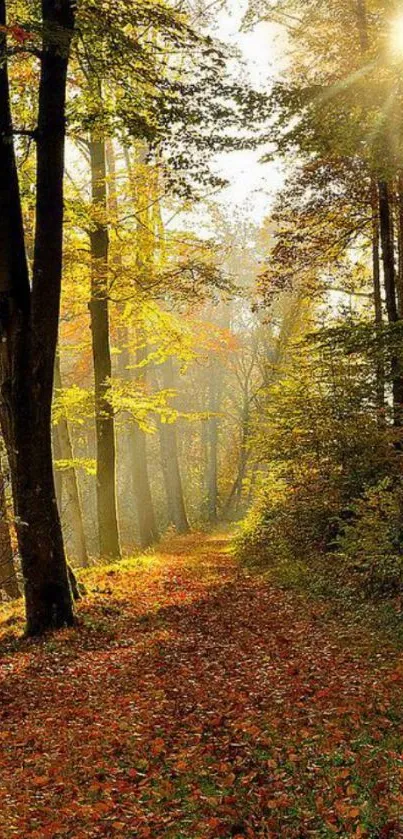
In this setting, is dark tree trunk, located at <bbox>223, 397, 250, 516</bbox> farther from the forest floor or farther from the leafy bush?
the forest floor

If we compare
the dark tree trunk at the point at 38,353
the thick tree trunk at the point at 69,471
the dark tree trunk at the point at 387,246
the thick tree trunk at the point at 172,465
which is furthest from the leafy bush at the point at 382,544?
the thick tree trunk at the point at 172,465

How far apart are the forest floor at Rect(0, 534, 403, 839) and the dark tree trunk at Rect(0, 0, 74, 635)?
2.59ft

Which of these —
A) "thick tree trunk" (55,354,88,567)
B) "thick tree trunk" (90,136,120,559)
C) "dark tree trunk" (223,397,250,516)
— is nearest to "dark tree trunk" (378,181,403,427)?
"thick tree trunk" (90,136,120,559)

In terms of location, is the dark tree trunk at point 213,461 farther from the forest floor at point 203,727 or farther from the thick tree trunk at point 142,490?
the forest floor at point 203,727

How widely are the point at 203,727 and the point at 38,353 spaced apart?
4836mm

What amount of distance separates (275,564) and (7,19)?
9.74 meters

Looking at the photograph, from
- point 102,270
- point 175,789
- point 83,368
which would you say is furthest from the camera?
point 83,368

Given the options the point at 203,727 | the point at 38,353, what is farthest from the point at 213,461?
the point at 203,727

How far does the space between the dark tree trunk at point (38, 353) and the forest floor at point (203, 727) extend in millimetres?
788

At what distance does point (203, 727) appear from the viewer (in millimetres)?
5727

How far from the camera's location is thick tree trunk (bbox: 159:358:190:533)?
23.5 m

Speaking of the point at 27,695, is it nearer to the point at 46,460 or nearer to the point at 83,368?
the point at 46,460

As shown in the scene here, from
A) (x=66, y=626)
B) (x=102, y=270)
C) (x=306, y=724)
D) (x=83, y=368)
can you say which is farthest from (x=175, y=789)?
(x=83, y=368)

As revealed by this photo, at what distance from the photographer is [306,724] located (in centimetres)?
555
